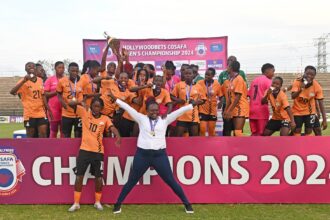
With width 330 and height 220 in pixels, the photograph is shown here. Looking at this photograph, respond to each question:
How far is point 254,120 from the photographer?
7.84m

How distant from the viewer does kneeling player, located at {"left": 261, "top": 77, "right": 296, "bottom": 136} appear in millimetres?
7191

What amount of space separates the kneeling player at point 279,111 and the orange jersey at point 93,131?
3.13 metres

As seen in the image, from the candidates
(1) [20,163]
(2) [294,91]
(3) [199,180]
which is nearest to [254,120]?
(2) [294,91]

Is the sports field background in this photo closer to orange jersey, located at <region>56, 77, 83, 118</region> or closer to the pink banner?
the pink banner

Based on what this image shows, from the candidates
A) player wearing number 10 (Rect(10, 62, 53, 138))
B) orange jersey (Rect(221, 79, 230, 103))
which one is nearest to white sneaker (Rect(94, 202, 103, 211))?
player wearing number 10 (Rect(10, 62, 53, 138))

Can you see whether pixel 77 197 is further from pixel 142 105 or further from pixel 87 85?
pixel 87 85

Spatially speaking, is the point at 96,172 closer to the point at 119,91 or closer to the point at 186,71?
the point at 119,91

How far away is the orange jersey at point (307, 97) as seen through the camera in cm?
773

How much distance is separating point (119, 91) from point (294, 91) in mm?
3374

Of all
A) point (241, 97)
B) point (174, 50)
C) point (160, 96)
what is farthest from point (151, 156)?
point (174, 50)

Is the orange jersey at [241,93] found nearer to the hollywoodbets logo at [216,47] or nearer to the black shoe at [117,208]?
the black shoe at [117,208]

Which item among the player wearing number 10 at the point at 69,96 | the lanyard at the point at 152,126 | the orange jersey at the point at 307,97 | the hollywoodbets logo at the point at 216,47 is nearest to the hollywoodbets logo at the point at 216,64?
the hollywoodbets logo at the point at 216,47

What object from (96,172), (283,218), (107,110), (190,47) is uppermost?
(190,47)

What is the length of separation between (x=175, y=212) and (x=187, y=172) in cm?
74
